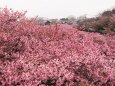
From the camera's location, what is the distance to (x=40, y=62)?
9281mm

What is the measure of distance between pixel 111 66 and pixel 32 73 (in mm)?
2540

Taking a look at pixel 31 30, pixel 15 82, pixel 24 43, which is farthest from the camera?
pixel 31 30

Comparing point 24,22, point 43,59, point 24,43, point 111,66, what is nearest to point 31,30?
point 24,22

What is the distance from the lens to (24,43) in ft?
33.7

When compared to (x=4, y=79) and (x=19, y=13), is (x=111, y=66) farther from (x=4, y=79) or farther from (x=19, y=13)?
(x=19, y=13)

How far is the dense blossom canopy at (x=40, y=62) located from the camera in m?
7.88

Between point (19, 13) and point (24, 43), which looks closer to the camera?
point (24, 43)

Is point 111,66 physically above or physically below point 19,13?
below

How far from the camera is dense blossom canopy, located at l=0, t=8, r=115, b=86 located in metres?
7.88

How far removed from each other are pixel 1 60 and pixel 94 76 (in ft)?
8.30

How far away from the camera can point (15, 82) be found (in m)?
7.52

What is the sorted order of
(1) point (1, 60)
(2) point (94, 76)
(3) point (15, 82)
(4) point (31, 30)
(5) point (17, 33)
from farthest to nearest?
(4) point (31, 30)
(5) point (17, 33)
(1) point (1, 60)
(2) point (94, 76)
(3) point (15, 82)

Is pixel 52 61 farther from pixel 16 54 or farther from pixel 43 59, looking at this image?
pixel 16 54

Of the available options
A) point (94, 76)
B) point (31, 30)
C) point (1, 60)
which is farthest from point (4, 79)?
point (31, 30)
